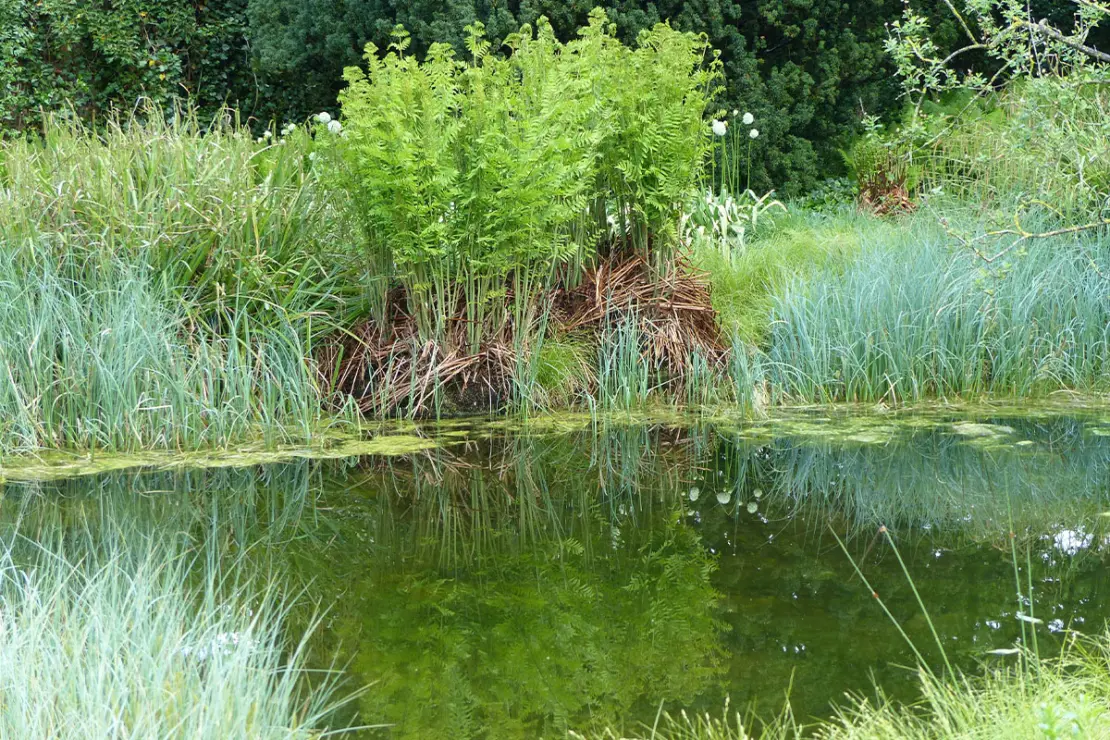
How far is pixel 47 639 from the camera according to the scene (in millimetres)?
2578

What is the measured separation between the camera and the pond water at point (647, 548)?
2850mm

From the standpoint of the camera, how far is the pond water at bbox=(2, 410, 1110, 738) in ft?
9.35

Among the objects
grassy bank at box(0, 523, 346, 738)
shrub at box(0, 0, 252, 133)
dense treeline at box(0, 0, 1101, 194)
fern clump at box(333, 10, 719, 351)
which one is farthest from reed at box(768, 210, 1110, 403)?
shrub at box(0, 0, 252, 133)

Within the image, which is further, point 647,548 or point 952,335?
point 952,335

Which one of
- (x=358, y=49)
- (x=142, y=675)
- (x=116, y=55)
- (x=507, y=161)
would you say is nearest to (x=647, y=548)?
(x=142, y=675)

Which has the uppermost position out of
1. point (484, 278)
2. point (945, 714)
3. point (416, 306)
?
point (484, 278)

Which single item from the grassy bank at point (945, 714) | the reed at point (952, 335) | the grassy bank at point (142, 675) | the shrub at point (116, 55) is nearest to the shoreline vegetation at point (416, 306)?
the reed at point (952, 335)

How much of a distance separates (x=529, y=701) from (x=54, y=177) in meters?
4.52

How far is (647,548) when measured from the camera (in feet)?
12.8

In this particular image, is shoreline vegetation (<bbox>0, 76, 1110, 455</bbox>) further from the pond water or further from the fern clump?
the pond water

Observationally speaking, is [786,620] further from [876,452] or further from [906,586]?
[876,452]

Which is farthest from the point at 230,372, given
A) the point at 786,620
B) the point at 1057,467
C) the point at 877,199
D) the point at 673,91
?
the point at 877,199

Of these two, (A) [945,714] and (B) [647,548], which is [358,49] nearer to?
(B) [647,548]

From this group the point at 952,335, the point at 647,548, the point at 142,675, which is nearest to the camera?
the point at 142,675
